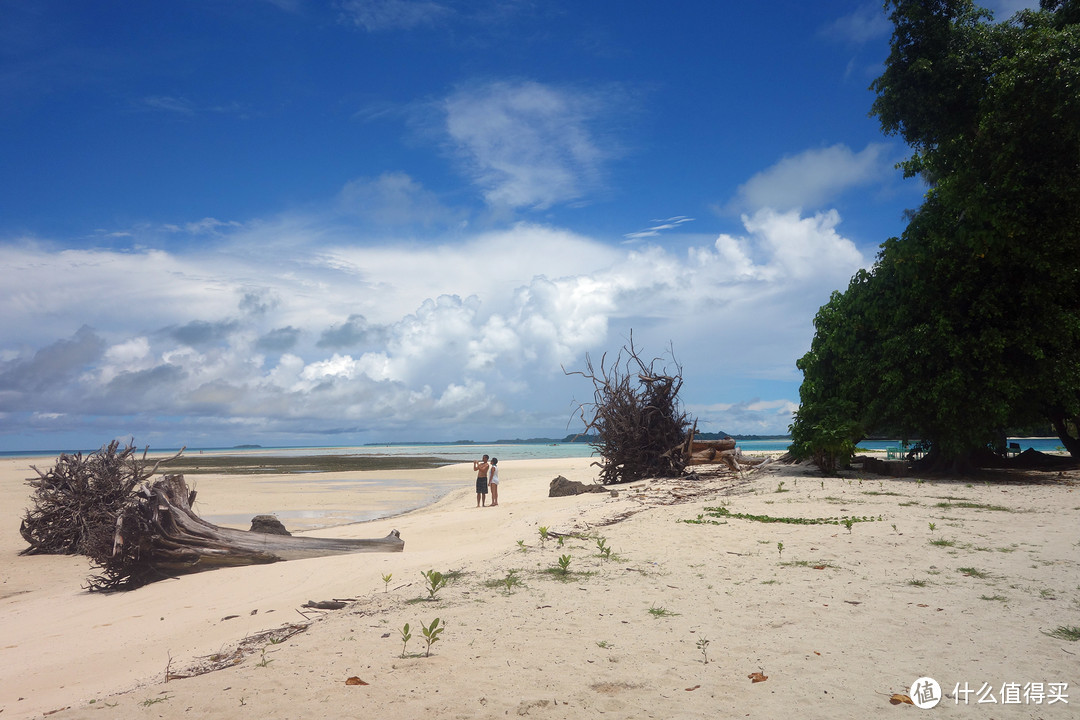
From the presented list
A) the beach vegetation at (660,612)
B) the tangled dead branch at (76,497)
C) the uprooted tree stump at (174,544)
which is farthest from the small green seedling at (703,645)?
the tangled dead branch at (76,497)

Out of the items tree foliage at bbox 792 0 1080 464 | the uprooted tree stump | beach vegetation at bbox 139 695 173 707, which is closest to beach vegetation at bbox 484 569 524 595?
beach vegetation at bbox 139 695 173 707

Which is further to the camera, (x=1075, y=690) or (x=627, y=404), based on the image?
(x=627, y=404)

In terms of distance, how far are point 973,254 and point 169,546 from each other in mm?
17110

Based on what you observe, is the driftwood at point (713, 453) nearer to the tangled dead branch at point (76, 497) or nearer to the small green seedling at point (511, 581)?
the small green seedling at point (511, 581)

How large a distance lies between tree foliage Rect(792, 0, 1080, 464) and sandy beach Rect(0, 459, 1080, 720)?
420 cm

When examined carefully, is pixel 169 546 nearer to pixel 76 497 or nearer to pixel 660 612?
pixel 76 497

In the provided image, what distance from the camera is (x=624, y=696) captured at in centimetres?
392

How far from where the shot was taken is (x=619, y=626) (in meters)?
5.19

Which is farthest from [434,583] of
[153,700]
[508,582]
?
[153,700]

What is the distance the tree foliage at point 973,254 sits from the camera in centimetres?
1315

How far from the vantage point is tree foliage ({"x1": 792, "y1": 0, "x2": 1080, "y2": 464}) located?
13.1 m

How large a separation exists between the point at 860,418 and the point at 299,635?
1472 centimetres

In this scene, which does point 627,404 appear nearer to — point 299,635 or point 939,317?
point 939,317

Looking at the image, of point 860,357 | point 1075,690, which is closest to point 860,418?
point 860,357
